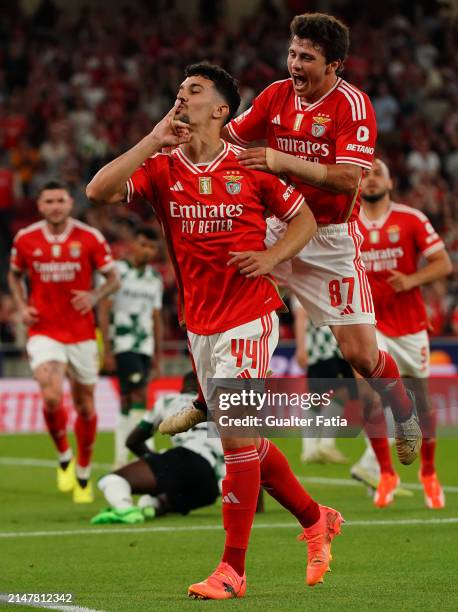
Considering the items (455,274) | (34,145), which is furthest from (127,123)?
(455,274)

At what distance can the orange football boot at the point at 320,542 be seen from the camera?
7.01 metres

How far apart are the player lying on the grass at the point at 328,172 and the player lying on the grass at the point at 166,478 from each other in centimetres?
197

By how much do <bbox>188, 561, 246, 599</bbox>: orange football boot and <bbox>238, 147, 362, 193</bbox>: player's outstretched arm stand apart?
2041 mm

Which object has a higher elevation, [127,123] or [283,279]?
[127,123]

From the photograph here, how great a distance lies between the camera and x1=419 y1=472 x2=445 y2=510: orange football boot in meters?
10.5

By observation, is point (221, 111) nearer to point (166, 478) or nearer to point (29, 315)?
point (166, 478)

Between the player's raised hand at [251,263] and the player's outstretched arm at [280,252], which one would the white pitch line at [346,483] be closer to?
the player's outstretched arm at [280,252]

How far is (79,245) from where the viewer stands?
Result: 1252cm

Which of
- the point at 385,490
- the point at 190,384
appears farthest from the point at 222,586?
the point at 385,490

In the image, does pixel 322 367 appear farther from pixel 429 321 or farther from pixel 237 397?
pixel 237 397

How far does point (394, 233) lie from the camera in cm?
1108

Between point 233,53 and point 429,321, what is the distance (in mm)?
17720

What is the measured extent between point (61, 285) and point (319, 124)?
5.18 meters
